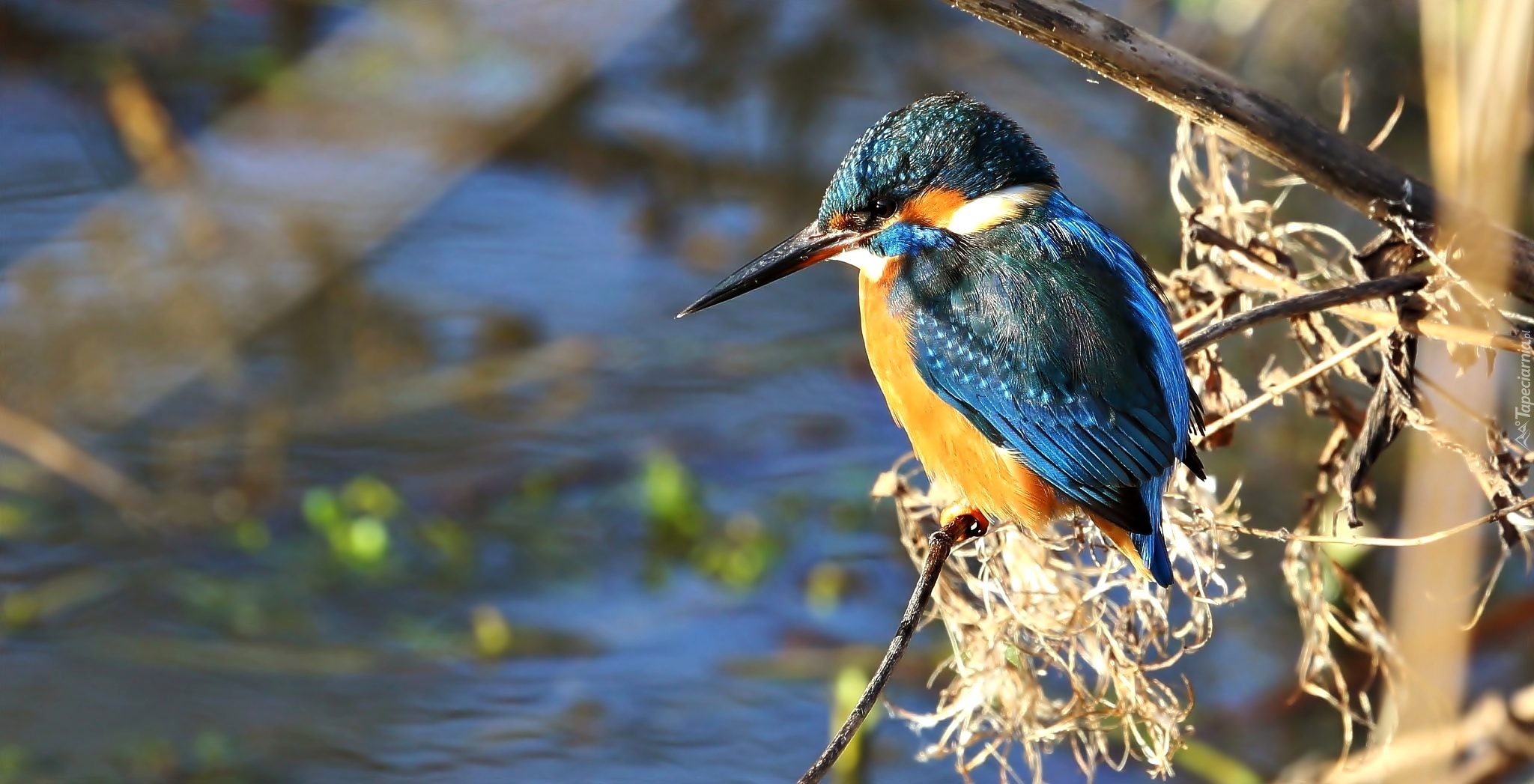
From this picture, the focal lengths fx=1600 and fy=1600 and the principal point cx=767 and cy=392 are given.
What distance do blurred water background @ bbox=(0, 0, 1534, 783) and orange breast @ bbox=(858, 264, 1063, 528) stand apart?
45.5 inches

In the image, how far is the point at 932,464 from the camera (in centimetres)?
244

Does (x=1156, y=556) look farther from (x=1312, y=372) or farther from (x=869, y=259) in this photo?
(x=869, y=259)

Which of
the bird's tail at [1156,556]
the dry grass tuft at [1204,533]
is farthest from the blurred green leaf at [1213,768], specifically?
the bird's tail at [1156,556]

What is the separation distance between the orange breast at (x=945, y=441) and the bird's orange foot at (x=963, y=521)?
0.03 metres

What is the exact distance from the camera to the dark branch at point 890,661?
5.52ft

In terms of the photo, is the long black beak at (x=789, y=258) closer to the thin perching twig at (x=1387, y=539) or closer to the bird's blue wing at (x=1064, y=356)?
the bird's blue wing at (x=1064, y=356)

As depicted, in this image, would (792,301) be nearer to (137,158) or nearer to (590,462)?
(590,462)

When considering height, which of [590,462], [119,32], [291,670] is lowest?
[291,670]

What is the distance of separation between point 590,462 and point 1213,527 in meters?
2.19

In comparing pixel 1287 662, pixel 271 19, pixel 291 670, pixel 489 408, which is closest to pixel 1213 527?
pixel 1287 662

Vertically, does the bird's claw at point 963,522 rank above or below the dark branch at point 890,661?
above

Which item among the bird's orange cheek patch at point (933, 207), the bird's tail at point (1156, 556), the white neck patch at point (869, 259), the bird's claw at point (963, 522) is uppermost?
the bird's orange cheek patch at point (933, 207)

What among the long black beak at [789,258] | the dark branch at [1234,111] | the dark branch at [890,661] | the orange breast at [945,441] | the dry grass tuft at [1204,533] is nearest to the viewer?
the dark branch at [890,661]

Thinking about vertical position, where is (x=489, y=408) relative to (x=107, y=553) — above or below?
above
